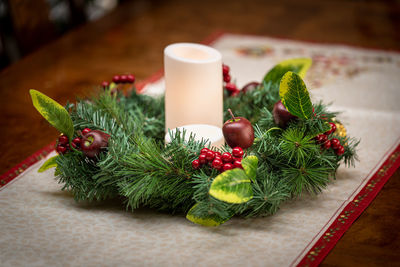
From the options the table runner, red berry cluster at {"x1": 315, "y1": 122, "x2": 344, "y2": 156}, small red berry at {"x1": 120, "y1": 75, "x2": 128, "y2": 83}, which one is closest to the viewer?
the table runner

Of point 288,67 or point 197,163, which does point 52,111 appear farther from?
point 288,67

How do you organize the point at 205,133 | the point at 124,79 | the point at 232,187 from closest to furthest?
the point at 232,187
the point at 205,133
the point at 124,79

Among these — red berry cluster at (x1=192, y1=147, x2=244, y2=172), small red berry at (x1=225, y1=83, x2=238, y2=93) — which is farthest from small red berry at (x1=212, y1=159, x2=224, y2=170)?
small red berry at (x1=225, y1=83, x2=238, y2=93)

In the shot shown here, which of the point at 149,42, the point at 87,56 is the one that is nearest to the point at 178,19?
the point at 149,42

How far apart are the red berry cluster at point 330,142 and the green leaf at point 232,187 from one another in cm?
12

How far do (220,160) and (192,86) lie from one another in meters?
0.13

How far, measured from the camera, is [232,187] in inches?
21.8

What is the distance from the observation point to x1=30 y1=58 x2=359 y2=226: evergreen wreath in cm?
58

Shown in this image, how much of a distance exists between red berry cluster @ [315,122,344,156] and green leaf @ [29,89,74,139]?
28cm

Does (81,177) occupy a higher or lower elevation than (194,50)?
lower

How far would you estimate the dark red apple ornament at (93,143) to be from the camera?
611 mm

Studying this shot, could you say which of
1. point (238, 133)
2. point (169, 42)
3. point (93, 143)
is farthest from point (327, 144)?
point (169, 42)

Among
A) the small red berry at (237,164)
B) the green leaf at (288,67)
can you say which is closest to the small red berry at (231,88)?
the green leaf at (288,67)

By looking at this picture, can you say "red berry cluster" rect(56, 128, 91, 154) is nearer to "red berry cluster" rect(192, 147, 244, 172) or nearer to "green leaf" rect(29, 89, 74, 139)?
"green leaf" rect(29, 89, 74, 139)
